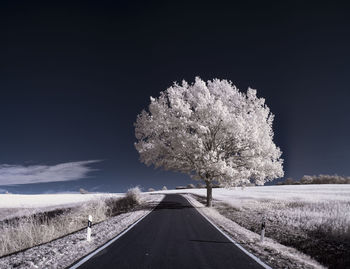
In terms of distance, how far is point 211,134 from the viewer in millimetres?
22844

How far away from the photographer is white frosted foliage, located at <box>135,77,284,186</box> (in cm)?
2125

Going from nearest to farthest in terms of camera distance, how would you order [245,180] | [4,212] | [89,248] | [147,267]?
[147,267] → [89,248] → [245,180] → [4,212]

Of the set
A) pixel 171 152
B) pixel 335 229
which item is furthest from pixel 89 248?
pixel 171 152

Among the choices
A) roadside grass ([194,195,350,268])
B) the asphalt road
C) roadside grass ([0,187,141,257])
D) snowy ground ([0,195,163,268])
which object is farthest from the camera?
roadside grass ([0,187,141,257])

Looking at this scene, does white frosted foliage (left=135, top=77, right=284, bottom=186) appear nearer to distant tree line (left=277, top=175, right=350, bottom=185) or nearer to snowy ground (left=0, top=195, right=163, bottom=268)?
snowy ground (left=0, top=195, right=163, bottom=268)

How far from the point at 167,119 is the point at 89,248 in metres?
15.0

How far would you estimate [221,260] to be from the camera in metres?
6.97

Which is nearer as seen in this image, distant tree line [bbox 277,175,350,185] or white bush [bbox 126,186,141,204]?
white bush [bbox 126,186,141,204]

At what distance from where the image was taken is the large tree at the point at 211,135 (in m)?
21.2

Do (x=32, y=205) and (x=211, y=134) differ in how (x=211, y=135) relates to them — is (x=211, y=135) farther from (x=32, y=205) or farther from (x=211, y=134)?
(x=32, y=205)

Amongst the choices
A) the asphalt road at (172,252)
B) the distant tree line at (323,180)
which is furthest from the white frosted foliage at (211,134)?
the distant tree line at (323,180)

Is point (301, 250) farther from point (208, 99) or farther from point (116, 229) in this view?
point (208, 99)

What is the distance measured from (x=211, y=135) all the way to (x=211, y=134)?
0.10m

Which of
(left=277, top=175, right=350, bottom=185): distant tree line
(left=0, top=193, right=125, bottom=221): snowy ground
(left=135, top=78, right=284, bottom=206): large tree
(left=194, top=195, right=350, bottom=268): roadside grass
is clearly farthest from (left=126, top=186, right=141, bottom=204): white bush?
(left=277, top=175, right=350, bottom=185): distant tree line
